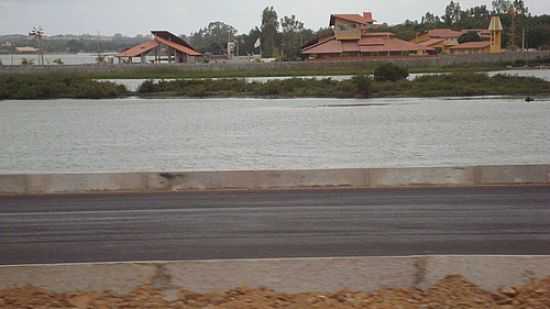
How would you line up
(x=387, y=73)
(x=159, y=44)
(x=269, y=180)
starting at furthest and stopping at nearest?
(x=159, y=44), (x=387, y=73), (x=269, y=180)

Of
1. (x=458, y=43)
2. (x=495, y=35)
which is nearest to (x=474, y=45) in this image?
(x=495, y=35)

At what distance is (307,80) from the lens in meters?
86.3

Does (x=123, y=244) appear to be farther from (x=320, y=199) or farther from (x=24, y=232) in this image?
(x=320, y=199)

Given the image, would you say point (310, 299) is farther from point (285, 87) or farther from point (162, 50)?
point (162, 50)

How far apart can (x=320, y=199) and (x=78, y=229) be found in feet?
16.1

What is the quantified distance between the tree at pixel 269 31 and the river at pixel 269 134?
71601mm

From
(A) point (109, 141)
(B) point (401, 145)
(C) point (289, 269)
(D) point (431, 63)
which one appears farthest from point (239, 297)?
A: (D) point (431, 63)

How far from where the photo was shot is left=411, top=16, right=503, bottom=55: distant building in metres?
123

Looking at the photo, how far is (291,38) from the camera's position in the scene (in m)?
152

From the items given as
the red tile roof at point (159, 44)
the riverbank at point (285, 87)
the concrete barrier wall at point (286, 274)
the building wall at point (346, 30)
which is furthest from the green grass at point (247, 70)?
the concrete barrier wall at point (286, 274)

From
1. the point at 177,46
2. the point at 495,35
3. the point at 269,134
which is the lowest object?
the point at 269,134

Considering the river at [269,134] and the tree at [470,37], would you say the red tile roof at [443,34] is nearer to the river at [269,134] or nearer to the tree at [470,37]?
the tree at [470,37]

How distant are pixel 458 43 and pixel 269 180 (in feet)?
417

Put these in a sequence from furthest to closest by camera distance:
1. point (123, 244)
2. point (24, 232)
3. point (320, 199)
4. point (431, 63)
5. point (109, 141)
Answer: point (431, 63), point (109, 141), point (320, 199), point (24, 232), point (123, 244)
